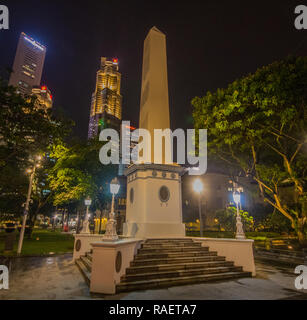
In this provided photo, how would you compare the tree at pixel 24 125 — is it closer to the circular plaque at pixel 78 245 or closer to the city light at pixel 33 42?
the circular plaque at pixel 78 245

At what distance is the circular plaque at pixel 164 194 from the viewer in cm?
1191

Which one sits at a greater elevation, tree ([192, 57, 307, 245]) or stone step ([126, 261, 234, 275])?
tree ([192, 57, 307, 245])

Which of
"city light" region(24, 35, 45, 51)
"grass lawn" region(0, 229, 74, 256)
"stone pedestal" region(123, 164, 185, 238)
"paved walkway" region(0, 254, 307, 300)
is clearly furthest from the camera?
"city light" region(24, 35, 45, 51)

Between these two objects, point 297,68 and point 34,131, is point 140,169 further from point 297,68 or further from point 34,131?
point 297,68

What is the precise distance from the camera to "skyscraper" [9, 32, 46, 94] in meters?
139

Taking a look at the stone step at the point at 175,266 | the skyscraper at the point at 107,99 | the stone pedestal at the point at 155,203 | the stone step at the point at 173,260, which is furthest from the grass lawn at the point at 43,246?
the skyscraper at the point at 107,99

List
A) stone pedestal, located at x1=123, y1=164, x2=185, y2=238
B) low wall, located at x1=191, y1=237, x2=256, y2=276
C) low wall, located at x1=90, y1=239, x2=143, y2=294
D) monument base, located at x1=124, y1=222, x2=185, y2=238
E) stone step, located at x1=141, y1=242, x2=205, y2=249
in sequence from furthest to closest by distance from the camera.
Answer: stone pedestal, located at x1=123, y1=164, x2=185, y2=238 → monument base, located at x1=124, y1=222, x2=185, y2=238 → stone step, located at x1=141, y1=242, x2=205, y2=249 → low wall, located at x1=191, y1=237, x2=256, y2=276 → low wall, located at x1=90, y1=239, x2=143, y2=294

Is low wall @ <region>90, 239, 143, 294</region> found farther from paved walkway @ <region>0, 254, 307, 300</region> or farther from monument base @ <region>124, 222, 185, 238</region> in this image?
monument base @ <region>124, 222, 185, 238</region>

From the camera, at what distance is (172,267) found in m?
7.84

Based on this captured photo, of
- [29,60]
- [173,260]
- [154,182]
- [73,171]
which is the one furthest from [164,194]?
[29,60]

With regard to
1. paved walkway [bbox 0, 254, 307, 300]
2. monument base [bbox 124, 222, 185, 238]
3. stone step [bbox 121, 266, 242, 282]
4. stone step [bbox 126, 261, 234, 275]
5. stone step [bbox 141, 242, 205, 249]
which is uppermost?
monument base [bbox 124, 222, 185, 238]

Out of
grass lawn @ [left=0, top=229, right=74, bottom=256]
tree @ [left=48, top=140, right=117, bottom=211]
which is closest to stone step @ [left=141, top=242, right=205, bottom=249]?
grass lawn @ [left=0, top=229, right=74, bottom=256]

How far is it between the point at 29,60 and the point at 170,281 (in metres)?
188

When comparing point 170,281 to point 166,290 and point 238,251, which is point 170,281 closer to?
point 166,290
